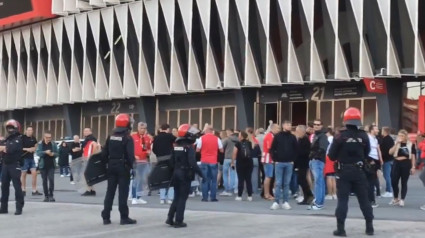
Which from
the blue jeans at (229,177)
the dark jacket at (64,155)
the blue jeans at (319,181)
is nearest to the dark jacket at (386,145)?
the blue jeans at (319,181)

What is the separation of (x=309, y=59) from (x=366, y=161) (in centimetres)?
2451

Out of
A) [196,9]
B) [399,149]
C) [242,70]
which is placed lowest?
[399,149]

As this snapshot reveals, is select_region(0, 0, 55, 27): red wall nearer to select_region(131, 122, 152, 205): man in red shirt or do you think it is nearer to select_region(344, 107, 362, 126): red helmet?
select_region(131, 122, 152, 205): man in red shirt

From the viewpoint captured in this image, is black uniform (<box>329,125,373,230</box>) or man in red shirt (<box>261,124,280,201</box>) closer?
black uniform (<box>329,125,373,230</box>)

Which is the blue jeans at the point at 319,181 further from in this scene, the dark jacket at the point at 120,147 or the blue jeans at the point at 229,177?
the blue jeans at the point at 229,177

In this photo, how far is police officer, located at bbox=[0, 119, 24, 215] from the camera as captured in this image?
13.6 m

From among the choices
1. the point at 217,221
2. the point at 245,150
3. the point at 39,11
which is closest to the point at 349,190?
the point at 217,221

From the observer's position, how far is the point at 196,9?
38094 millimetres

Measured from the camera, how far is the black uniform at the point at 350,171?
10.3 meters

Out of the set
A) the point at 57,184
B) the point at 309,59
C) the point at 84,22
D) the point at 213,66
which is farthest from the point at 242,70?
the point at 57,184

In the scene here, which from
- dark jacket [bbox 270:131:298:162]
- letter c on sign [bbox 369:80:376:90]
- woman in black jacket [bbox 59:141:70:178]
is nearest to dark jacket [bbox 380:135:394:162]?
dark jacket [bbox 270:131:298:162]

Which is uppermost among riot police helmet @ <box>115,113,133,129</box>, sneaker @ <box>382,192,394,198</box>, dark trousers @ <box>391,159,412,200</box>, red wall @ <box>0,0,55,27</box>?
red wall @ <box>0,0,55,27</box>

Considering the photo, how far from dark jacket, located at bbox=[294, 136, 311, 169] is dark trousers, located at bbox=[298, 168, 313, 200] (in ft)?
0.28

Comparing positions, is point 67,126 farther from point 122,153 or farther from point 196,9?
point 122,153
